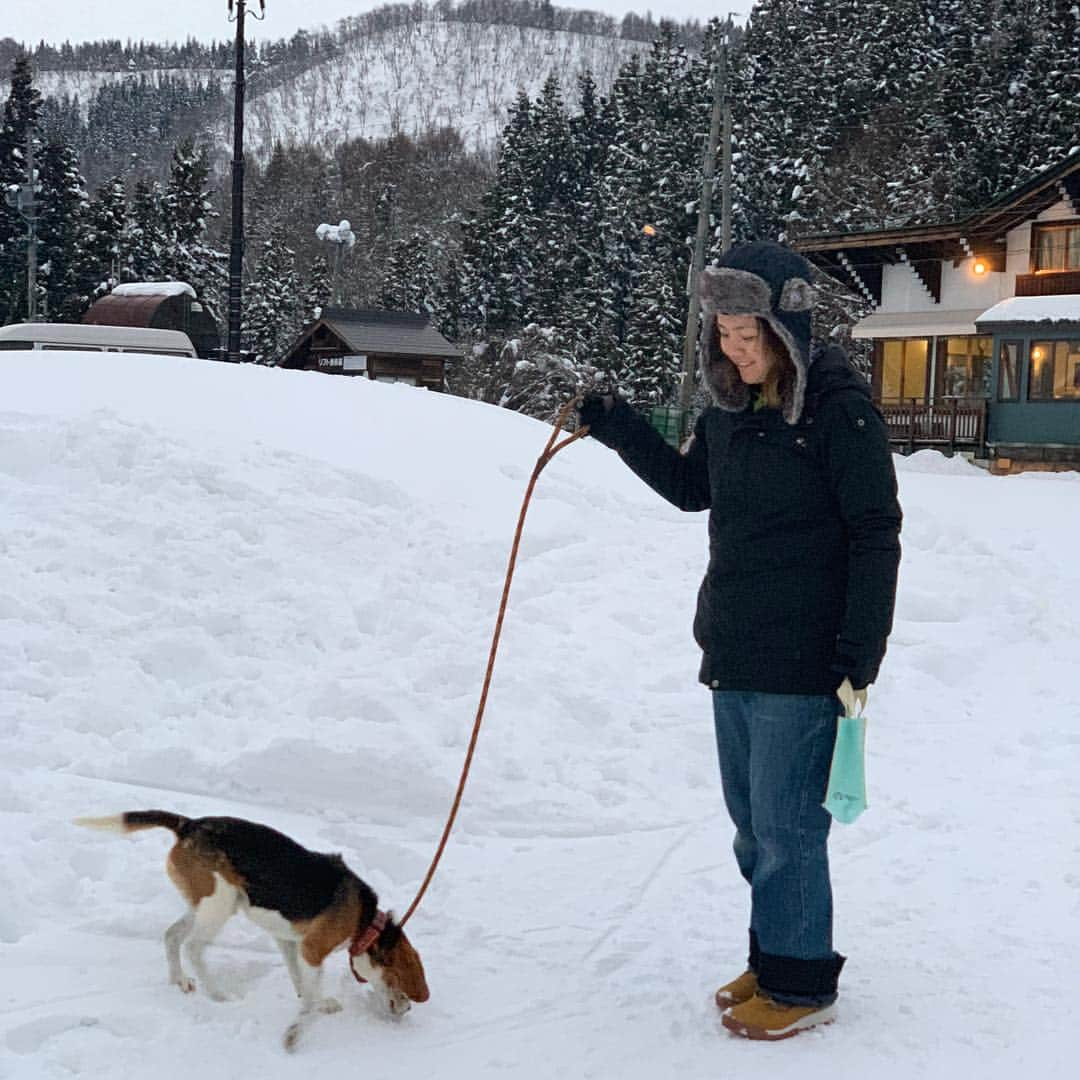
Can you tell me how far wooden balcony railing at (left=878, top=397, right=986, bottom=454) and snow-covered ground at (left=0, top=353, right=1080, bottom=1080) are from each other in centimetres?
1895

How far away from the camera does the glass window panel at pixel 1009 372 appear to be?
1133 inches

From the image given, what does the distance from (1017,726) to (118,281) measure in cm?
5005

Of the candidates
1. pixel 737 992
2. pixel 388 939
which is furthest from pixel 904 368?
pixel 388 939

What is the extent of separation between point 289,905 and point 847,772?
5.58ft

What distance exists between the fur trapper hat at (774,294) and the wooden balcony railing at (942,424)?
Result: 2670 centimetres

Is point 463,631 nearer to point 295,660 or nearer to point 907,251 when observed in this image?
point 295,660

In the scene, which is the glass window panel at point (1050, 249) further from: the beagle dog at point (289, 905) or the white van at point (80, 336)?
the beagle dog at point (289, 905)

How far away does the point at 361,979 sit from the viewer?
376cm

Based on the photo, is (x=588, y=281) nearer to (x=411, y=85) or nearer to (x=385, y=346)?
(x=385, y=346)

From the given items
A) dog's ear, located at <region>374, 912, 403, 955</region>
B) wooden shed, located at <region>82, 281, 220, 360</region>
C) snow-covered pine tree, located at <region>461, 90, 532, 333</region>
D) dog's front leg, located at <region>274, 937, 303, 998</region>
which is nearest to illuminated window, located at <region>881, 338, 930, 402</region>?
wooden shed, located at <region>82, 281, 220, 360</region>

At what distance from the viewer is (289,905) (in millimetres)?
3680

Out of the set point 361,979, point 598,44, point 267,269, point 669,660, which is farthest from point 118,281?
point 598,44

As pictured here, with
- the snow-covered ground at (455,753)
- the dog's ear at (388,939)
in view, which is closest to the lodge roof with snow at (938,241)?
the snow-covered ground at (455,753)

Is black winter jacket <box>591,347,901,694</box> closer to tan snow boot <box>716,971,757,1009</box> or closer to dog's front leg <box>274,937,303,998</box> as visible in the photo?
tan snow boot <box>716,971,757,1009</box>
